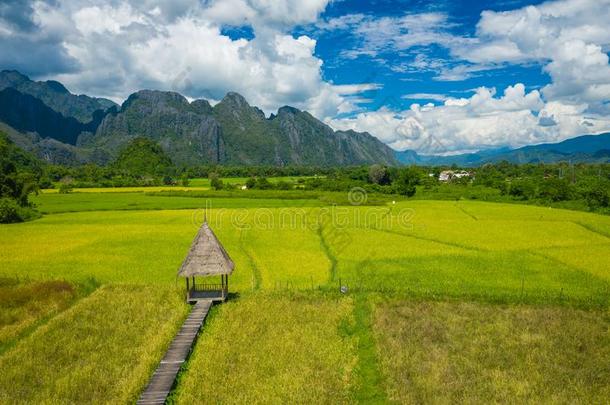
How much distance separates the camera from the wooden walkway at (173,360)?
12.7 meters

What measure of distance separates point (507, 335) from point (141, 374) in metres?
14.2

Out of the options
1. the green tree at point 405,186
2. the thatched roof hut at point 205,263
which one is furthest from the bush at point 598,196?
the thatched roof hut at point 205,263

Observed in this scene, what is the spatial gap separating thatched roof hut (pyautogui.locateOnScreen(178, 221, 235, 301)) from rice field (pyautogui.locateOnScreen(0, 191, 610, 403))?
3.69ft

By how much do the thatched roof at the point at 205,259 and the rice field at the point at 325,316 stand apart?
1799mm

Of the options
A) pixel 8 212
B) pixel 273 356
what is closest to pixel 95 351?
pixel 273 356

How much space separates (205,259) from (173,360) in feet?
21.0

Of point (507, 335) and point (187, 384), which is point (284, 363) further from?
point (507, 335)

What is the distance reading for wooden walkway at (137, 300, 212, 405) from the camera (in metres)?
12.7

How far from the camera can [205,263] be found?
20422mm

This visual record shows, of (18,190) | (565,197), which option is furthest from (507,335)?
(565,197)

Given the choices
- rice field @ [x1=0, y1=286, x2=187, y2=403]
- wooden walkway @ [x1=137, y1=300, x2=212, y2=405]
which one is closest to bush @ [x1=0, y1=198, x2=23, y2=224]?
rice field @ [x1=0, y1=286, x2=187, y2=403]

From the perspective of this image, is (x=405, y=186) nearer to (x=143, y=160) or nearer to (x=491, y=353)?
(x=491, y=353)

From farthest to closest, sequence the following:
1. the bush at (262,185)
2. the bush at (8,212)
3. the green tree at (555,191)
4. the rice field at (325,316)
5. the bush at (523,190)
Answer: the bush at (262,185) < the bush at (523,190) < the green tree at (555,191) < the bush at (8,212) < the rice field at (325,316)

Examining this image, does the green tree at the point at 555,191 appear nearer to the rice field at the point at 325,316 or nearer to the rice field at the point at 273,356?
the rice field at the point at 325,316
